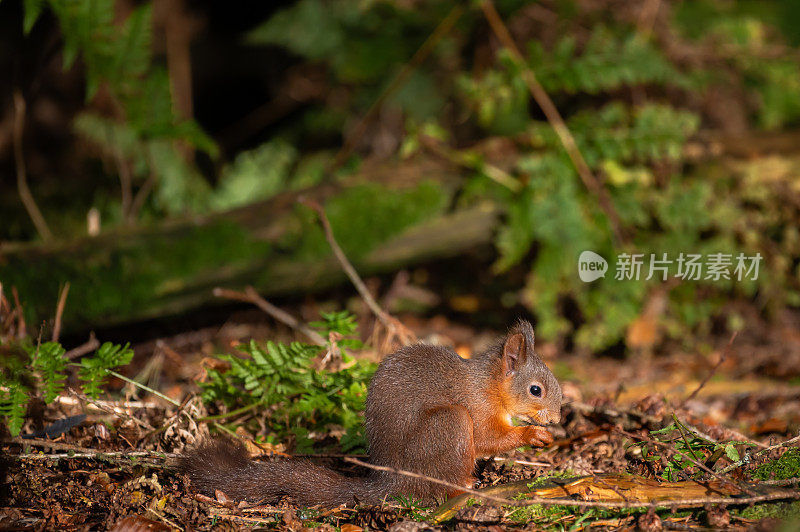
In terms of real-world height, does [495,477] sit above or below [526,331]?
below

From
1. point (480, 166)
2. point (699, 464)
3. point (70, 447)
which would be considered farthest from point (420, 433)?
point (480, 166)

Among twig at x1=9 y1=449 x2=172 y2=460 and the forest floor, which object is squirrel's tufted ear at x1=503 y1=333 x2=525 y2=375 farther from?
twig at x1=9 y1=449 x2=172 y2=460

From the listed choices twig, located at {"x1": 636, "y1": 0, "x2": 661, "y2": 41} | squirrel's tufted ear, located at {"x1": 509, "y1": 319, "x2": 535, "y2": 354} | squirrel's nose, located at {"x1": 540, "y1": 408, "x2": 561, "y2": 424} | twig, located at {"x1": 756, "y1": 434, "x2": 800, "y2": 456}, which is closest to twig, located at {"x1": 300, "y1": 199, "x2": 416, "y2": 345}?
squirrel's tufted ear, located at {"x1": 509, "y1": 319, "x2": 535, "y2": 354}

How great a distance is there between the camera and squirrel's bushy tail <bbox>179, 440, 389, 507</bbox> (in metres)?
2.87

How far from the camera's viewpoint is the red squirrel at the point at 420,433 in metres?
2.88

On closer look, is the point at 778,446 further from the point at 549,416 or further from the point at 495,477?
the point at 495,477

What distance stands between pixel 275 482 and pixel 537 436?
1.19 m

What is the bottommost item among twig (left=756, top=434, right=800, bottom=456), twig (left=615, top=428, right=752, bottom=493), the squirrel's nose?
the squirrel's nose

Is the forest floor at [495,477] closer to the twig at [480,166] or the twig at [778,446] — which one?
Result: the twig at [778,446]

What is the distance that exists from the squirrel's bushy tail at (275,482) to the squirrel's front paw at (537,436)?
71cm

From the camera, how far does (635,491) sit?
2.81m

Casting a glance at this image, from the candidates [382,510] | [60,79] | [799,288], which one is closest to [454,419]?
[382,510]

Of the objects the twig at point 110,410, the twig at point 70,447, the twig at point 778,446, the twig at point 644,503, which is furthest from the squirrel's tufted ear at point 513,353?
the twig at point 110,410

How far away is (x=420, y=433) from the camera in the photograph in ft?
9.48
